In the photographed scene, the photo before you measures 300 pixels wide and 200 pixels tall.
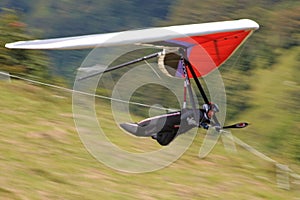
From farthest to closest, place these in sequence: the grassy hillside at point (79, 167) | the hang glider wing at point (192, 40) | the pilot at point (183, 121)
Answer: the pilot at point (183, 121) < the grassy hillside at point (79, 167) < the hang glider wing at point (192, 40)

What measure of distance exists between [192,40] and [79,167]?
81.5 inches

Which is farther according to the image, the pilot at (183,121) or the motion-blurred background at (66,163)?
the pilot at (183,121)

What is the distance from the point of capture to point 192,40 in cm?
745

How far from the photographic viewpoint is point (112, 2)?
7369cm

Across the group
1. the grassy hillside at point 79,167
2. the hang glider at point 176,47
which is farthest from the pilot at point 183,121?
the grassy hillside at point 79,167

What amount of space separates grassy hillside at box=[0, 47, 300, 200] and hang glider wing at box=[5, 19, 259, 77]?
1.37m

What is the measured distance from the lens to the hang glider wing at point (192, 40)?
656cm

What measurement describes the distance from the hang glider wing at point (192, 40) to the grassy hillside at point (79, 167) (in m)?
1.37

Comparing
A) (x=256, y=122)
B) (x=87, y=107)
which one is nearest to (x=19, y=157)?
(x=87, y=107)

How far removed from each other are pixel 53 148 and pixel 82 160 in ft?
1.57

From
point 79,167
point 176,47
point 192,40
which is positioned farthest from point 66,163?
point 192,40

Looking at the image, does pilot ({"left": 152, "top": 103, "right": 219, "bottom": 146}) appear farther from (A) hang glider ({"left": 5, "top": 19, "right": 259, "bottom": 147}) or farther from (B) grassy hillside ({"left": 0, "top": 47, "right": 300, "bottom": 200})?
(B) grassy hillside ({"left": 0, "top": 47, "right": 300, "bottom": 200})

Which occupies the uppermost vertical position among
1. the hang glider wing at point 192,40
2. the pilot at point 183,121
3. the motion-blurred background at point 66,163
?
the hang glider wing at point 192,40

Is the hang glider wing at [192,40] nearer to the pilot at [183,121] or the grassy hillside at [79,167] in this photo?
the pilot at [183,121]
